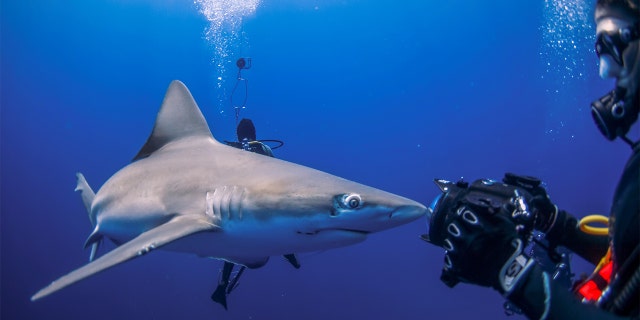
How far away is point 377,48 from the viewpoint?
170 feet

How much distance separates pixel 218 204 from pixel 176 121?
1632 mm

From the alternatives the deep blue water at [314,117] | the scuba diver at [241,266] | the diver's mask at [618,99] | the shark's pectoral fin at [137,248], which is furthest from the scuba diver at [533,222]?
the deep blue water at [314,117]

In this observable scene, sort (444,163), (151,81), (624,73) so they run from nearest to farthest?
(624,73) < (444,163) < (151,81)

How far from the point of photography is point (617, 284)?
48.3 inches

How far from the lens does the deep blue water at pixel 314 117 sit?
2119 cm

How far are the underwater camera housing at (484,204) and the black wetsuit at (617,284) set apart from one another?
6.9 inches

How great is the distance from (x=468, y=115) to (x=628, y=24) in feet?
149

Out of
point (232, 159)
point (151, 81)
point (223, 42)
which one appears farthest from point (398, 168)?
point (232, 159)

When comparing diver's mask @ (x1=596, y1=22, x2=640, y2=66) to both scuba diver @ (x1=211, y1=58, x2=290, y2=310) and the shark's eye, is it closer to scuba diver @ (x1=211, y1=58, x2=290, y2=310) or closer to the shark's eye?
the shark's eye

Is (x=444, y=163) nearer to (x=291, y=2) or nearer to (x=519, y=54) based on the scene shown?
(x=519, y=54)

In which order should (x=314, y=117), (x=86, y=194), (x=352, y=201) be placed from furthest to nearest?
(x=314, y=117)
(x=86, y=194)
(x=352, y=201)

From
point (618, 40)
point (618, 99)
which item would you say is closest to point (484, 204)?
point (618, 99)

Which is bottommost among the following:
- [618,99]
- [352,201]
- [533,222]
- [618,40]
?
[352,201]

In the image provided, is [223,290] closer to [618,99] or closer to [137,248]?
[137,248]
